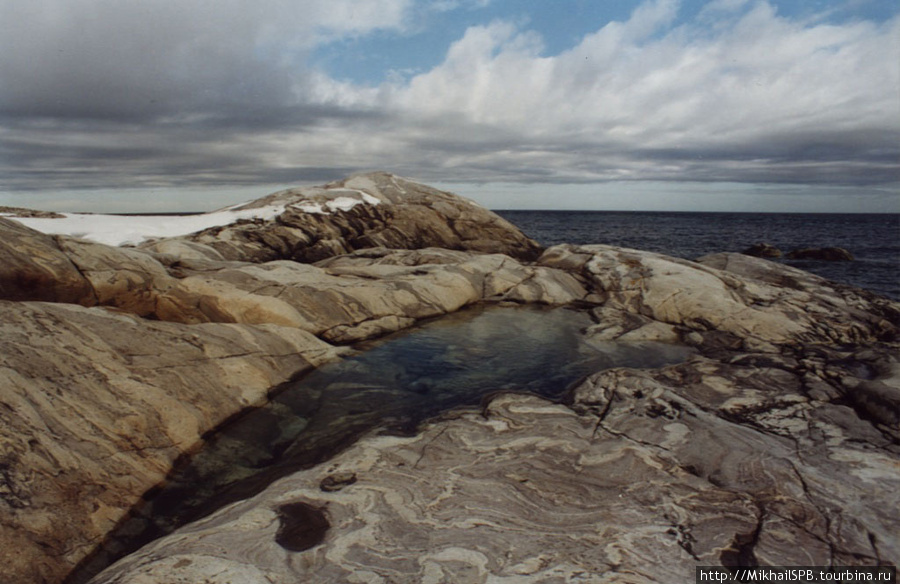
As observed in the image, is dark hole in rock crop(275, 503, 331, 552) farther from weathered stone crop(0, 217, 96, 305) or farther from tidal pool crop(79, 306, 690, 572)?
weathered stone crop(0, 217, 96, 305)

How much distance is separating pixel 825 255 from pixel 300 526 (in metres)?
37.2

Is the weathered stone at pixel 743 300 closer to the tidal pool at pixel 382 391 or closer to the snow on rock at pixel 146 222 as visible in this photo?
the tidal pool at pixel 382 391

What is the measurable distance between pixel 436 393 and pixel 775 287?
10120 mm

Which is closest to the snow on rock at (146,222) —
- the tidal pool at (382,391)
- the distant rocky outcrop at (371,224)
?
the distant rocky outcrop at (371,224)

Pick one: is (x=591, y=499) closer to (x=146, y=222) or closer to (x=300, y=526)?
(x=300, y=526)

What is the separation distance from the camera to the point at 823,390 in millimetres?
6934

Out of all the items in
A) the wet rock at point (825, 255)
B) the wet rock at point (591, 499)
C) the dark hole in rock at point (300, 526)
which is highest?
the wet rock at point (825, 255)

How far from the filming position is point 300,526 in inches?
169

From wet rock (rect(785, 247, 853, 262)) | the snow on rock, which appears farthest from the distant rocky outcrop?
wet rock (rect(785, 247, 853, 262))

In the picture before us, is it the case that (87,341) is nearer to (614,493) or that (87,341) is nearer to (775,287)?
(614,493)

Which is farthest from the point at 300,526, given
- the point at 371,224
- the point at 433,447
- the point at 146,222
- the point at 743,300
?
the point at 371,224

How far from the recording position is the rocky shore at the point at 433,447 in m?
3.96

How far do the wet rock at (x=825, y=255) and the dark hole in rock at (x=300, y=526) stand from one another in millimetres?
36379

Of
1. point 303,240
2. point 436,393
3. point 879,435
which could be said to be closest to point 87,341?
point 436,393
